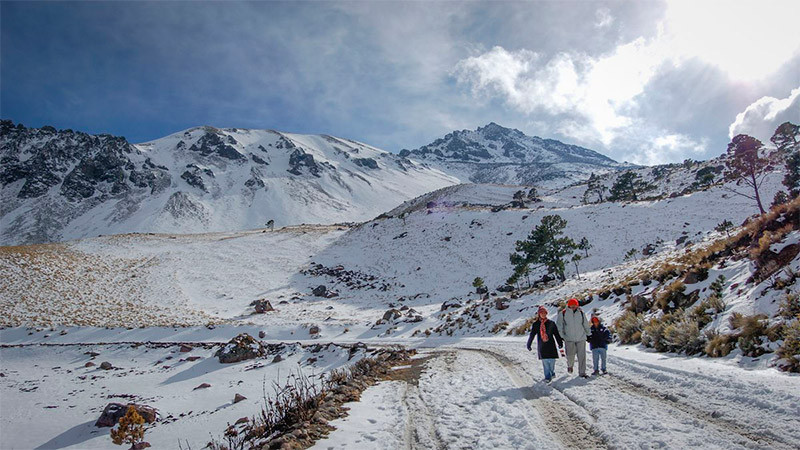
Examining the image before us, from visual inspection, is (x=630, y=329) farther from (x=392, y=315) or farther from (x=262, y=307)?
(x=262, y=307)

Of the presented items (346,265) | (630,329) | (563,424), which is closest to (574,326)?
(563,424)

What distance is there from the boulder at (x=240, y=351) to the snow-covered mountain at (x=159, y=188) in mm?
107951

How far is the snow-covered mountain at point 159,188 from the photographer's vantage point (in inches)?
4646

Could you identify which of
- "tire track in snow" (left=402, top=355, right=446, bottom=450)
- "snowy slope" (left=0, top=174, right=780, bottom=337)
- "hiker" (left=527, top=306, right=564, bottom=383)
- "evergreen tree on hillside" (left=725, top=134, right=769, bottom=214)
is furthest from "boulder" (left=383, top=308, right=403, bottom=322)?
"evergreen tree on hillside" (left=725, top=134, right=769, bottom=214)

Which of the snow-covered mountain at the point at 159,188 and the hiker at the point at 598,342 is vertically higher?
the snow-covered mountain at the point at 159,188

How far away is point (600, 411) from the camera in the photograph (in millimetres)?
5859

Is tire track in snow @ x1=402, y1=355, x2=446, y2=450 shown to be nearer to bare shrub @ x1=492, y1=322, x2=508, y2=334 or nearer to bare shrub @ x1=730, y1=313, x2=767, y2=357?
bare shrub @ x1=730, y1=313, x2=767, y2=357

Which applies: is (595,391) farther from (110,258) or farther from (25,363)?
(110,258)

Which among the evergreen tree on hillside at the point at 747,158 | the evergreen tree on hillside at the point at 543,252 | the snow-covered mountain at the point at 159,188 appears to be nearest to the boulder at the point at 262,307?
the evergreen tree on hillside at the point at 543,252

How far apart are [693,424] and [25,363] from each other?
28160 millimetres

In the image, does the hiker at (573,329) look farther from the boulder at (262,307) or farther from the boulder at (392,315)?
the boulder at (262,307)

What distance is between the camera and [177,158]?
166 m

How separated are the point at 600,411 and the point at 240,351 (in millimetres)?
16267

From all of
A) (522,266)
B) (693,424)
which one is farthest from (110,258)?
(693,424)
